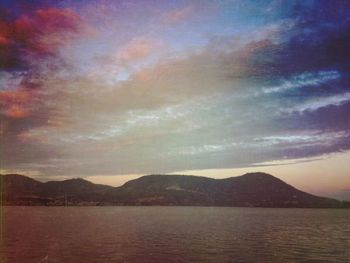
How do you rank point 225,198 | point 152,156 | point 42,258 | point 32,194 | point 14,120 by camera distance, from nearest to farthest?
point 14,120 → point 42,258 → point 152,156 → point 32,194 → point 225,198

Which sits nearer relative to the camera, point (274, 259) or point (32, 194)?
point (274, 259)

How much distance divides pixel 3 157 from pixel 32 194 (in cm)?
1496

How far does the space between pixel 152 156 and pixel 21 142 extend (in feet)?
25.2

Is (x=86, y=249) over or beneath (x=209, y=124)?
beneath

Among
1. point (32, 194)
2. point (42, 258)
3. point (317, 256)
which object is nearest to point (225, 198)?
point (32, 194)

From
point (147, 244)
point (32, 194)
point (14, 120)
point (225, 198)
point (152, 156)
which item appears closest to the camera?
point (14, 120)

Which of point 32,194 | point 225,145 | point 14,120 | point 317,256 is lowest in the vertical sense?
point 317,256

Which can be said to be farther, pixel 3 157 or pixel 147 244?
pixel 147 244

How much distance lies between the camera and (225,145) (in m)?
24.8

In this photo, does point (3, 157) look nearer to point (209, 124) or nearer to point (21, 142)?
point (21, 142)

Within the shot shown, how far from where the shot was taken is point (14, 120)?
21766mm

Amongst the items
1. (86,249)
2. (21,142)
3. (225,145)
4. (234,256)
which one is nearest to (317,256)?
(234,256)

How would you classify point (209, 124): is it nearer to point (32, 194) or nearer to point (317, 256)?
point (317, 256)

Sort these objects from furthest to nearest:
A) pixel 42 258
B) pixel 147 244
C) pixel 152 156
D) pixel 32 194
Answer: pixel 32 194
pixel 147 244
pixel 152 156
pixel 42 258
